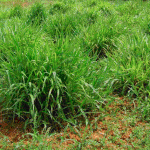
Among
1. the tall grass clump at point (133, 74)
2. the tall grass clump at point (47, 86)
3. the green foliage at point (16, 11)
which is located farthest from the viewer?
the green foliage at point (16, 11)

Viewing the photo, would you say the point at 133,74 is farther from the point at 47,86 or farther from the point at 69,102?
the point at 47,86

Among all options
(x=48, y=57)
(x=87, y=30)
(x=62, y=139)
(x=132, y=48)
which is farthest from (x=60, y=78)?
(x=87, y=30)

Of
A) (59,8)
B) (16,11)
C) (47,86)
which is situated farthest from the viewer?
(59,8)

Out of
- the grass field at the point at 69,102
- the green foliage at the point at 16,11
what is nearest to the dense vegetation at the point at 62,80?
the grass field at the point at 69,102

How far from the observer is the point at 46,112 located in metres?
2.32

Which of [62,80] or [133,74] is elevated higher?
[62,80]

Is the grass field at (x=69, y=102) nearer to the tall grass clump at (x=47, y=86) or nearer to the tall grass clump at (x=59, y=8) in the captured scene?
the tall grass clump at (x=47, y=86)

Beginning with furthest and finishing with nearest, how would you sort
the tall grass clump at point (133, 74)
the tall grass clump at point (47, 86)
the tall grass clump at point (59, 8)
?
1. the tall grass clump at point (59, 8)
2. the tall grass clump at point (133, 74)
3. the tall grass clump at point (47, 86)

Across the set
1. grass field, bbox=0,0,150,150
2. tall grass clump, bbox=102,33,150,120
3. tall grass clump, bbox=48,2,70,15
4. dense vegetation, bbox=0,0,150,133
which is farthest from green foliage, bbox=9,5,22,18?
tall grass clump, bbox=102,33,150,120

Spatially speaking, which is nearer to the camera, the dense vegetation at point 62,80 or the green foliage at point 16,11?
the dense vegetation at point 62,80

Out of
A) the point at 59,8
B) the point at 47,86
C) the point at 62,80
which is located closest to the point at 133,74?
the point at 62,80

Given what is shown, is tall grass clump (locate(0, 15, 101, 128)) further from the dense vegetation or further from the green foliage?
the green foliage

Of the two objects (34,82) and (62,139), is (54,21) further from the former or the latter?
(62,139)

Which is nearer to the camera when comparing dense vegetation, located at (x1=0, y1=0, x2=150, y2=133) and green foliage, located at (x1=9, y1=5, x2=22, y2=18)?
dense vegetation, located at (x1=0, y1=0, x2=150, y2=133)
